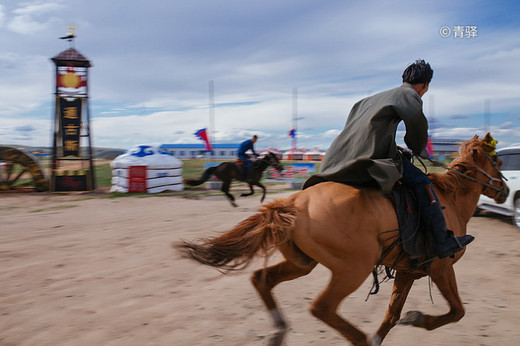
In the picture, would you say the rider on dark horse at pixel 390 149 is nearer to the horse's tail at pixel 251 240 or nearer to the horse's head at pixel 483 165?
the horse's tail at pixel 251 240

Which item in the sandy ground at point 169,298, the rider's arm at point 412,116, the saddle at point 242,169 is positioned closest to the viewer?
the rider's arm at point 412,116

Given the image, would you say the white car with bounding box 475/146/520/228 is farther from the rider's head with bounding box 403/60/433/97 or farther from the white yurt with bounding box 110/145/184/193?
the white yurt with bounding box 110/145/184/193

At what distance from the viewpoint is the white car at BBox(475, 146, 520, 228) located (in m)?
8.15

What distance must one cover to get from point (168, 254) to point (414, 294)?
3736 millimetres

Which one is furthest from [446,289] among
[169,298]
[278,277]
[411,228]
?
[169,298]

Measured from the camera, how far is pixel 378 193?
9.82 ft

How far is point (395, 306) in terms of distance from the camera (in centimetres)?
343

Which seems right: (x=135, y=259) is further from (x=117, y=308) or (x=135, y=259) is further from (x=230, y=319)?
(x=230, y=319)

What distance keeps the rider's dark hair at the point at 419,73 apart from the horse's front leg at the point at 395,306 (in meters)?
1.79

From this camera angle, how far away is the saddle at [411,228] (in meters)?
3.02

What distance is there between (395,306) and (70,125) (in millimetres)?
16284

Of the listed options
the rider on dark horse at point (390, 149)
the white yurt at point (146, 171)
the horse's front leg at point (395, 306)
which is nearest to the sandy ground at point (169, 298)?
the horse's front leg at point (395, 306)

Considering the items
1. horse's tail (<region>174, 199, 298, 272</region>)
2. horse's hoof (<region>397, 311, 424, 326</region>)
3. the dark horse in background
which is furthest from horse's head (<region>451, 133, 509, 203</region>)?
the dark horse in background

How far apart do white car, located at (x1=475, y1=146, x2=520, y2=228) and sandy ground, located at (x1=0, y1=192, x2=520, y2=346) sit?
81 cm
